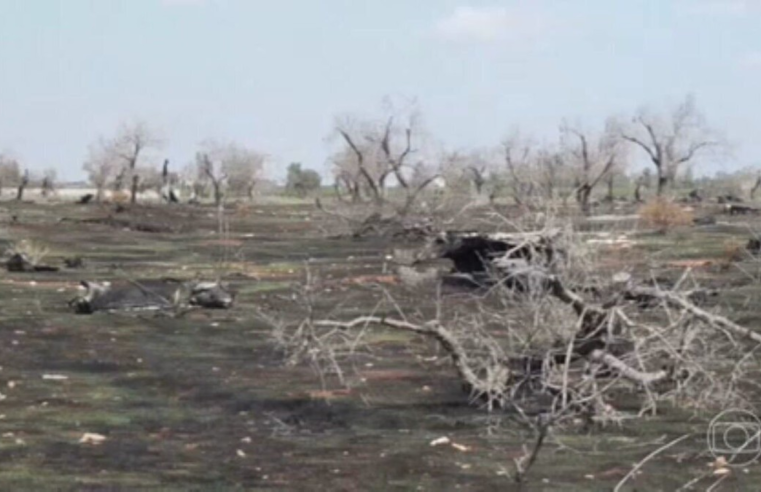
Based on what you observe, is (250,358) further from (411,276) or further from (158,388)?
(411,276)

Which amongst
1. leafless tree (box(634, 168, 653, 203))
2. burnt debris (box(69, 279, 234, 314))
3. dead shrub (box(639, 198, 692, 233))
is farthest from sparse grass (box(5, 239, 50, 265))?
leafless tree (box(634, 168, 653, 203))

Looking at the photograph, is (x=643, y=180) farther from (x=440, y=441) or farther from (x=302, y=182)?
(x=440, y=441)

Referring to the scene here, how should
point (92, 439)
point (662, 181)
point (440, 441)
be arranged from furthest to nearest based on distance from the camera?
point (662, 181), point (92, 439), point (440, 441)

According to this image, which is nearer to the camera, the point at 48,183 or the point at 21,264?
the point at 21,264

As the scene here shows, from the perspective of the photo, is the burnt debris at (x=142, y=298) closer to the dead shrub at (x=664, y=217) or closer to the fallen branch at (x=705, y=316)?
the fallen branch at (x=705, y=316)

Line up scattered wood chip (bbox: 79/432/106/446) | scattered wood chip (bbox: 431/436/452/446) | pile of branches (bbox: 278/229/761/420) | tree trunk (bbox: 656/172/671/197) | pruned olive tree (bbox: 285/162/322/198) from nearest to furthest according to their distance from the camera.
Result: pile of branches (bbox: 278/229/761/420)
scattered wood chip (bbox: 431/436/452/446)
scattered wood chip (bbox: 79/432/106/446)
tree trunk (bbox: 656/172/671/197)
pruned olive tree (bbox: 285/162/322/198)

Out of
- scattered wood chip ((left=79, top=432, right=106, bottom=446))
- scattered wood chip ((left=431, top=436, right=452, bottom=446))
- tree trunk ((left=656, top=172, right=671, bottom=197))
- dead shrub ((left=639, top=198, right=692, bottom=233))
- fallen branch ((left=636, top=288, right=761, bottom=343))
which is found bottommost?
scattered wood chip ((left=79, top=432, right=106, bottom=446))

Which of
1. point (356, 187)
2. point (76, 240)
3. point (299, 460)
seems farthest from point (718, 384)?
point (356, 187)

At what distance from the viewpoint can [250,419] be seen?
626 inches

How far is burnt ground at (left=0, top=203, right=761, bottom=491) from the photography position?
1288 centimetres

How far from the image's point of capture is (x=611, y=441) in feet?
Answer: 47.4

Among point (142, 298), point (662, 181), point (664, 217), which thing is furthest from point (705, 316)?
point (662, 181)

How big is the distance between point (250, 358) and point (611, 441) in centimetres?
785

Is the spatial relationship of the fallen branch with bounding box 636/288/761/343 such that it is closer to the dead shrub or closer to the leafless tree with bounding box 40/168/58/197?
the dead shrub
